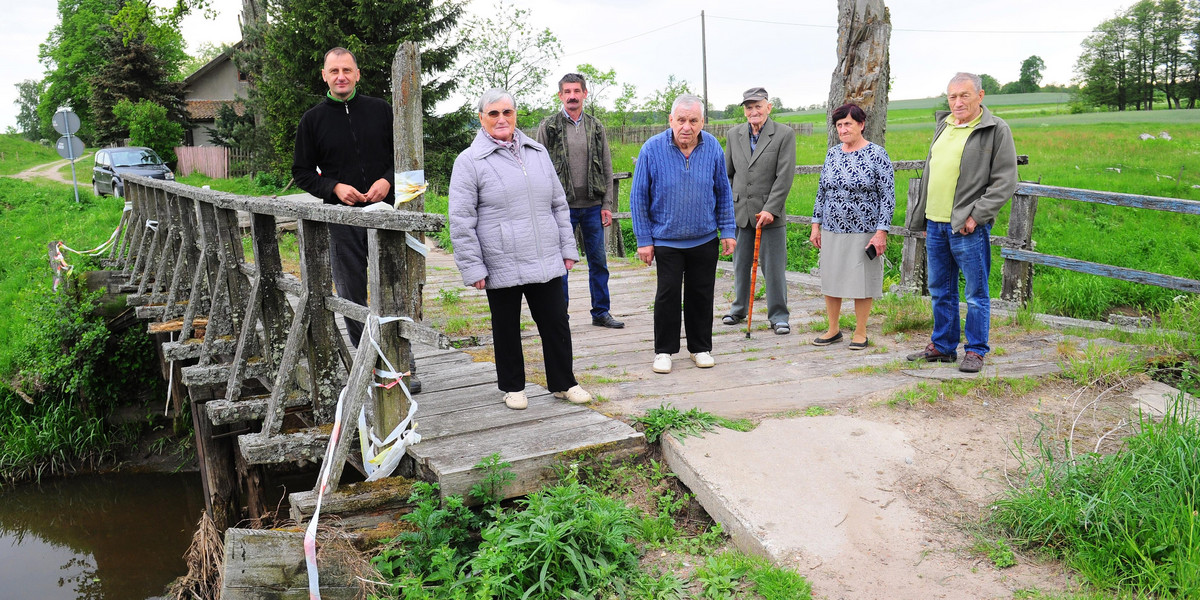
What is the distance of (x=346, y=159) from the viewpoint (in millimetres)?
4652

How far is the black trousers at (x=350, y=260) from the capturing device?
4566 mm

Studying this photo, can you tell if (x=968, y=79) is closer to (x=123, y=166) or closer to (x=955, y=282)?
(x=955, y=282)

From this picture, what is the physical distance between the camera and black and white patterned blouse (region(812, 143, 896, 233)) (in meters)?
5.41

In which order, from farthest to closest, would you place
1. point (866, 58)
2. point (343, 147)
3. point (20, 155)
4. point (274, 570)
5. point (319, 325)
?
point (20, 155) → point (866, 58) → point (343, 147) → point (319, 325) → point (274, 570)

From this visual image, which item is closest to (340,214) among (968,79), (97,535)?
(968,79)

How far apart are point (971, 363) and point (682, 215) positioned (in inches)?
76.6

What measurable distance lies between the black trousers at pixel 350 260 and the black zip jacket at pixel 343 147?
7.9 inches

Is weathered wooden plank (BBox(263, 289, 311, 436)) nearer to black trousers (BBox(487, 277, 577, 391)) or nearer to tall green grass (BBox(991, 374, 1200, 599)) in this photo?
black trousers (BBox(487, 277, 577, 391))

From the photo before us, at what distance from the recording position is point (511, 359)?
14.3 feet

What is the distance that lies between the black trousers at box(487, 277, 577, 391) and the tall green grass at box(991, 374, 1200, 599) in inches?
89.5

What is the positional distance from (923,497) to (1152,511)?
80 cm

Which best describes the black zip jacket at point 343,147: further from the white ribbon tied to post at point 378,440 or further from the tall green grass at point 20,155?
the tall green grass at point 20,155

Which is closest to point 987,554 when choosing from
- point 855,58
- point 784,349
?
point 784,349

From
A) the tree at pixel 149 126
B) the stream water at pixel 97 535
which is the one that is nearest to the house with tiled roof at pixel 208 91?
the tree at pixel 149 126
